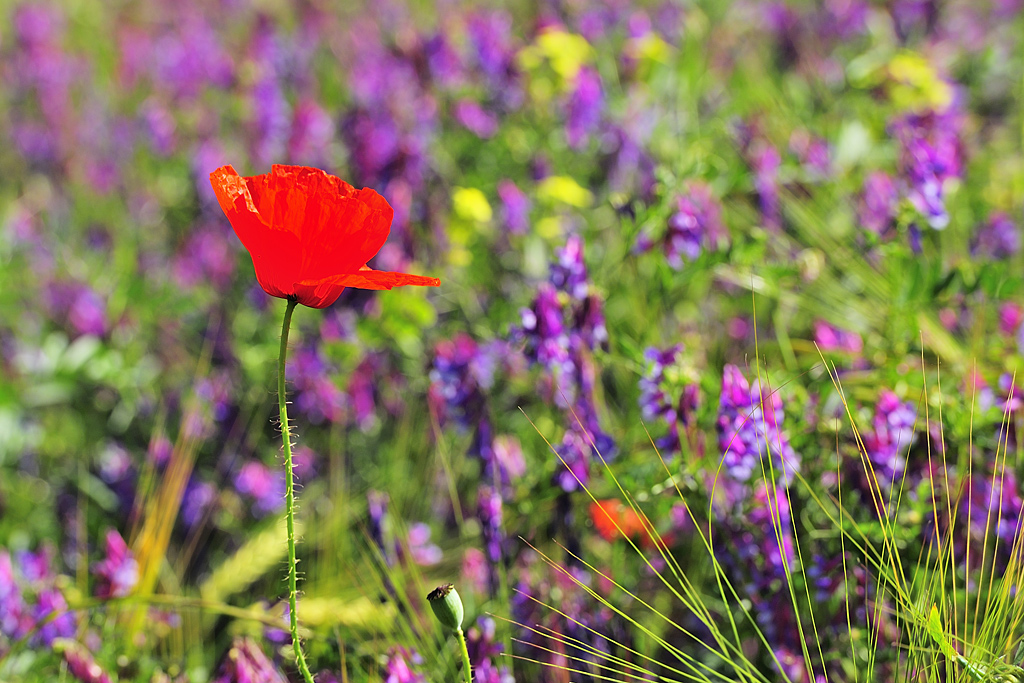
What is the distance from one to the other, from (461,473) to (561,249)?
0.61 m

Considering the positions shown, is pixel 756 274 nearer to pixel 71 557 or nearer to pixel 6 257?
pixel 71 557

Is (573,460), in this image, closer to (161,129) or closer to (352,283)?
(352,283)

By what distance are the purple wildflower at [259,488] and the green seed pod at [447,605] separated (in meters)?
1.12

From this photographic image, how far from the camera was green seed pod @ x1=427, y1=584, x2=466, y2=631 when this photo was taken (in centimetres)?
79

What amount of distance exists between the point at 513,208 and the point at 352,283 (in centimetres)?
126

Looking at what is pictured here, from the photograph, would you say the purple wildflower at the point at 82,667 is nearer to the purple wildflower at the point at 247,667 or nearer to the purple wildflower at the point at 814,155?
the purple wildflower at the point at 247,667

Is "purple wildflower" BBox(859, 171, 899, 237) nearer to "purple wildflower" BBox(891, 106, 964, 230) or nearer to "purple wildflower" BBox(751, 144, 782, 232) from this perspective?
"purple wildflower" BBox(891, 106, 964, 230)

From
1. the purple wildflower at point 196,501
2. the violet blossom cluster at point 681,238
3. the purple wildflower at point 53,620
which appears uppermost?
the violet blossom cluster at point 681,238

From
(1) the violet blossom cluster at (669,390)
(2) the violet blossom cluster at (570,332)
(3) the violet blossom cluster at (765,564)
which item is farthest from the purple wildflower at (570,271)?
(3) the violet blossom cluster at (765,564)

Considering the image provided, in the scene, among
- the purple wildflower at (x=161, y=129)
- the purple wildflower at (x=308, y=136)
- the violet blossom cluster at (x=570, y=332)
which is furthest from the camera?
the purple wildflower at (x=161, y=129)

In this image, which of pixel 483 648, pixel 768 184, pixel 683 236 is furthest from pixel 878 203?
pixel 483 648

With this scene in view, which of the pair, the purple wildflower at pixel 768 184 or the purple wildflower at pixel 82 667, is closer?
the purple wildflower at pixel 82 667

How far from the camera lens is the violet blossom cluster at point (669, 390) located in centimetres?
119

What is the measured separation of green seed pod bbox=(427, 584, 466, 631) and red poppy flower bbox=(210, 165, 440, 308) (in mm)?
283
